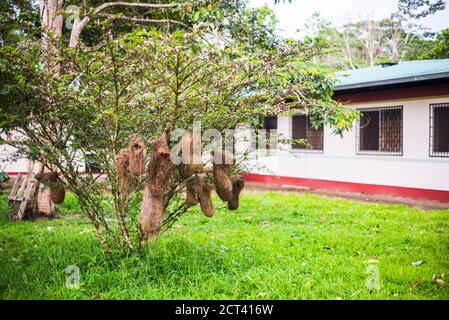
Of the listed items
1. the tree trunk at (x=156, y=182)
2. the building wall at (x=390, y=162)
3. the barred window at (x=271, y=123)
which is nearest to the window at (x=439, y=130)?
the building wall at (x=390, y=162)

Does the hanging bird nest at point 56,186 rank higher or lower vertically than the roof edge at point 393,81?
lower

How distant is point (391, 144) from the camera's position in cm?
1155

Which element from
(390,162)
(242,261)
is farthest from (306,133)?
(242,261)

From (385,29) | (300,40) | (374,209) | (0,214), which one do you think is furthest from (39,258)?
(385,29)

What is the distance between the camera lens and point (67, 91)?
404cm

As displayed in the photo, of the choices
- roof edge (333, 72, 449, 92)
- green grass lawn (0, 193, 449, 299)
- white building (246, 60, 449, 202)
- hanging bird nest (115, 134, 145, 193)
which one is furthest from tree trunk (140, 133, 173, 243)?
roof edge (333, 72, 449, 92)

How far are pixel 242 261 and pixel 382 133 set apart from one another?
8671 millimetres

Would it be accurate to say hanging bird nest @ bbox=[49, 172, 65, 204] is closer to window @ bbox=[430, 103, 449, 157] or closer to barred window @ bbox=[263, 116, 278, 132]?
window @ bbox=[430, 103, 449, 157]

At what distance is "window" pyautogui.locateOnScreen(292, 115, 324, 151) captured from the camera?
13555 millimetres

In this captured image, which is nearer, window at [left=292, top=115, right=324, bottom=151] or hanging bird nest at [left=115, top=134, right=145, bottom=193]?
hanging bird nest at [left=115, top=134, right=145, bottom=193]

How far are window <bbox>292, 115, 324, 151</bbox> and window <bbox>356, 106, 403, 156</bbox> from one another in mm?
1500

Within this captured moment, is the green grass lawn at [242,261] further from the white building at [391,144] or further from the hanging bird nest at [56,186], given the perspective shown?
the white building at [391,144]

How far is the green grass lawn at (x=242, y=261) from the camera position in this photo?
382 cm
